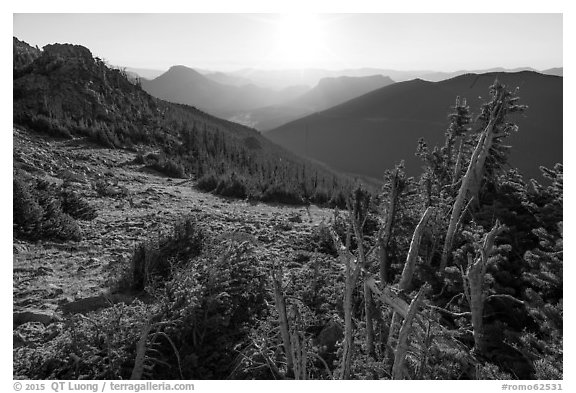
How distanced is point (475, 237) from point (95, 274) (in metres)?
7.22

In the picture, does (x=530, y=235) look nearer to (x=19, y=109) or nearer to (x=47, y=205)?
(x=47, y=205)

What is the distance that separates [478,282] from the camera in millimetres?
5801

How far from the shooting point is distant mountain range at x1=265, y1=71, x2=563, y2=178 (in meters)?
48.1

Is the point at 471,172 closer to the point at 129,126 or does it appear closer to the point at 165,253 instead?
the point at 165,253

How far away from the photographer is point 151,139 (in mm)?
20375

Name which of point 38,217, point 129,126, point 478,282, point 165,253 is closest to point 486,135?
point 478,282

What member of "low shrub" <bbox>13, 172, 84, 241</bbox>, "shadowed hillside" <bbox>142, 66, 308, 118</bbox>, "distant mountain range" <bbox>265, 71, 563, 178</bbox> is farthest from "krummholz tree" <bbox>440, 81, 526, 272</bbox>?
"shadowed hillside" <bbox>142, 66, 308, 118</bbox>

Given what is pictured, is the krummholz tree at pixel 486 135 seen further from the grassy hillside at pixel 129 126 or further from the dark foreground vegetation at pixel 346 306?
the grassy hillside at pixel 129 126

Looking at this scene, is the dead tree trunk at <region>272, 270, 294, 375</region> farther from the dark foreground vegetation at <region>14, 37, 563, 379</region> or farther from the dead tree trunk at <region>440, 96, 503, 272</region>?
the dead tree trunk at <region>440, 96, 503, 272</region>

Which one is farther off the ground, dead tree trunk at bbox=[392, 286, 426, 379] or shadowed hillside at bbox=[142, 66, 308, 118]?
shadowed hillside at bbox=[142, 66, 308, 118]

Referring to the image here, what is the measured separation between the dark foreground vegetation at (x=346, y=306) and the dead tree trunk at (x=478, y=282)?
2 centimetres

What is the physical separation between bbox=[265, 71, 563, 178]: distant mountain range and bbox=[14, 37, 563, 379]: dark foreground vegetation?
1573 inches

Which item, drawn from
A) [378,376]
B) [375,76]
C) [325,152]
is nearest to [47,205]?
[378,376]

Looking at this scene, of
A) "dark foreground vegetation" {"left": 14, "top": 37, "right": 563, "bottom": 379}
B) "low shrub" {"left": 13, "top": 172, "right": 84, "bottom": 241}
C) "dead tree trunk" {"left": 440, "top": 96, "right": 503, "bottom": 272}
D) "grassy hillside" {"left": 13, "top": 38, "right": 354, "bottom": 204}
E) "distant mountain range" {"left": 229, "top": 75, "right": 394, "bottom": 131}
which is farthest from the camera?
"distant mountain range" {"left": 229, "top": 75, "right": 394, "bottom": 131}
